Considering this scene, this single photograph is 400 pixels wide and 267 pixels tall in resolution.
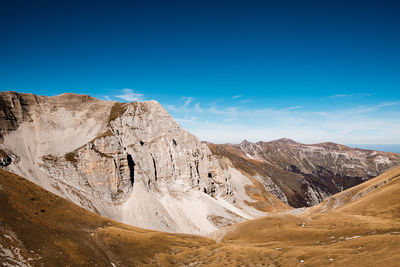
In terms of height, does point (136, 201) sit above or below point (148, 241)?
above

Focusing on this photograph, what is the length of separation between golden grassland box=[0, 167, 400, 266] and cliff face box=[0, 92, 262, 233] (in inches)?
2052

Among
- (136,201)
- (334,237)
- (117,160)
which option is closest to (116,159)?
(117,160)

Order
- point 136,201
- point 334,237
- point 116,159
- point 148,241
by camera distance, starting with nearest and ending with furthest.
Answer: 1. point 334,237
2. point 148,241
3. point 136,201
4. point 116,159

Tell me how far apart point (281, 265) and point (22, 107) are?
5951 inches

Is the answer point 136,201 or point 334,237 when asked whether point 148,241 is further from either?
point 136,201

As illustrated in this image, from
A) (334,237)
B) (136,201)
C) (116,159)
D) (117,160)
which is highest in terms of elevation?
(116,159)

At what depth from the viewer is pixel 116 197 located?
113m

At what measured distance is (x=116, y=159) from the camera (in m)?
120

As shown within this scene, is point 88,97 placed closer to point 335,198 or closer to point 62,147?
point 62,147

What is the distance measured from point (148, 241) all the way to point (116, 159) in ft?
255

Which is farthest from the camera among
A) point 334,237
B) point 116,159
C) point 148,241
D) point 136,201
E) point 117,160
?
point 117,160

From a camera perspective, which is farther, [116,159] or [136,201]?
[116,159]

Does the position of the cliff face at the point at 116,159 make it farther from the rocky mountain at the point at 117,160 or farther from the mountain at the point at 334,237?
the mountain at the point at 334,237

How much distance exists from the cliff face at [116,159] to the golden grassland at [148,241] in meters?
52.1
